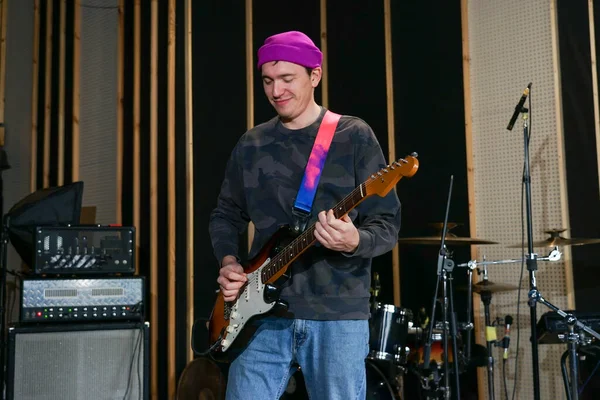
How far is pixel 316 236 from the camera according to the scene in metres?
1.96

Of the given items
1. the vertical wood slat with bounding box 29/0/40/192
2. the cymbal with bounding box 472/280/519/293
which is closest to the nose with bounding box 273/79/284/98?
the cymbal with bounding box 472/280/519/293

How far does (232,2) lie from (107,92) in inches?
58.8

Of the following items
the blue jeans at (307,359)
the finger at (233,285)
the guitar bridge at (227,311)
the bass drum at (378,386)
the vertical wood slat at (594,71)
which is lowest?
the bass drum at (378,386)

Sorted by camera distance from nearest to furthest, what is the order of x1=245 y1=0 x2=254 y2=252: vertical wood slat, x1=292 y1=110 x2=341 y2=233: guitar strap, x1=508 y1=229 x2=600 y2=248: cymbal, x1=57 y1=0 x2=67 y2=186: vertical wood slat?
x1=292 y1=110 x2=341 y2=233: guitar strap → x1=508 y1=229 x2=600 y2=248: cymbal → x1=245 y1=0 x2=254 y2=252: vertical wood slat → x1=57 y1=0 x2=67 y2=186: vertical wood slat

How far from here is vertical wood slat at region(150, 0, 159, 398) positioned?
5.03 m

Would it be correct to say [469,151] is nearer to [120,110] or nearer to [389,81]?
[389,81]

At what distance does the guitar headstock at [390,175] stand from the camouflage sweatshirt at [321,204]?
0.13 meters

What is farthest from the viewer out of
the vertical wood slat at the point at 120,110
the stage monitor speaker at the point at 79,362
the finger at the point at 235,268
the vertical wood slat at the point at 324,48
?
the vertical wood slat at the point at 120,110

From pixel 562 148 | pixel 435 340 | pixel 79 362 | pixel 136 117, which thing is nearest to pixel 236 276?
pixel 79 362

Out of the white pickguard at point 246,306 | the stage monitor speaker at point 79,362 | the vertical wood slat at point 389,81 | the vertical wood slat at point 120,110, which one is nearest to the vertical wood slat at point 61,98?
the vertical wood slat at point 120,110

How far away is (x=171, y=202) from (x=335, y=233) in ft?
10.3

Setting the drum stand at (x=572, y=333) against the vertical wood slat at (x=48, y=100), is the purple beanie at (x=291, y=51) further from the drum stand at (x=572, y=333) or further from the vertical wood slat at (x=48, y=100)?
the vertical wood slat at (x=48, y=100)

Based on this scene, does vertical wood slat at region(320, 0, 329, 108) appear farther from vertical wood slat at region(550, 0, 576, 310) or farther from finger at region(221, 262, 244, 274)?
finger at region(221, 262, 244, 274)

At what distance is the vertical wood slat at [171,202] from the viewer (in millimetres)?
4777
